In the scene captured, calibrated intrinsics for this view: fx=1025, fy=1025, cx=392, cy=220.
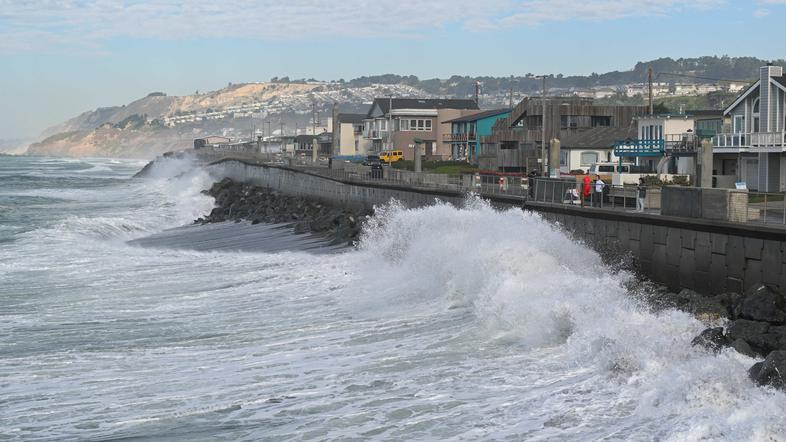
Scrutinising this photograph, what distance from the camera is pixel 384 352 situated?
16.7 meters

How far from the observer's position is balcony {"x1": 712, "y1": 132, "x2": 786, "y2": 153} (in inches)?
1177

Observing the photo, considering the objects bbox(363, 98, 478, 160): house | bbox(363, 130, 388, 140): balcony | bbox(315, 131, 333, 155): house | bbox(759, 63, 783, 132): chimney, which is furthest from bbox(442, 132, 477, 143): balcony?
bbox(759, 63, 783, 132): chimney

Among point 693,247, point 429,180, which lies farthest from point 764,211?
point 429,180

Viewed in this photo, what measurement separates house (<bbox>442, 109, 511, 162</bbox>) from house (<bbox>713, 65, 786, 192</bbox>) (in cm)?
3943

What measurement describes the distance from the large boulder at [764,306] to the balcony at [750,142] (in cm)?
1594

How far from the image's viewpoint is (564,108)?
6456 centimetres

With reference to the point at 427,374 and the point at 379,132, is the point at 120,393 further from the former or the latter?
the point at 379,132

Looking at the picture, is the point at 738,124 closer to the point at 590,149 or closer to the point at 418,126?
the point at 590,149

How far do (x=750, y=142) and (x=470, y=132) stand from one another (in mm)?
49071

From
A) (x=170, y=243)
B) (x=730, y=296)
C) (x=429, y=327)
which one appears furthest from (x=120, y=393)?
(x=170, y=243)

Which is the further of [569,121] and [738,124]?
[569,121]

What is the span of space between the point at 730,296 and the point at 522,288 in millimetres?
3999

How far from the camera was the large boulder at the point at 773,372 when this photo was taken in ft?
36.9

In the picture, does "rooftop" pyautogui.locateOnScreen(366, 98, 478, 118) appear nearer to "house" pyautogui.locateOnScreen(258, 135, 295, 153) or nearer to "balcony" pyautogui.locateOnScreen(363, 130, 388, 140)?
"balcony" pyautogui.locateOnScreen(363, 130, 388, 140)
